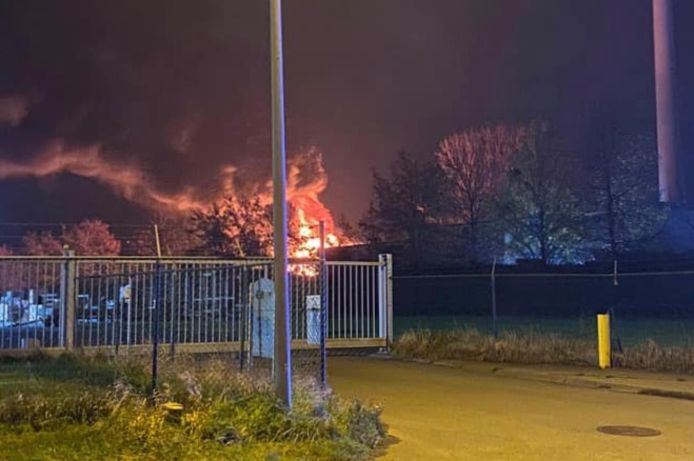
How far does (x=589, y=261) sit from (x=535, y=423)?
33.4 m

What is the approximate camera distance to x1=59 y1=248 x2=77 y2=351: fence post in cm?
1753

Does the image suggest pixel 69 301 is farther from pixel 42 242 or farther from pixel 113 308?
pixel 42 242

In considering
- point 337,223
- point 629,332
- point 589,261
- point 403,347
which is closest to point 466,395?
point 403,347

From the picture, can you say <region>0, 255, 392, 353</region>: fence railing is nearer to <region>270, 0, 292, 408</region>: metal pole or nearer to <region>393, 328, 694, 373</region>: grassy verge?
<region>393, 328, 694, 373</region>: grassy verge

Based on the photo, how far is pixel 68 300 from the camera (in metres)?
17.6

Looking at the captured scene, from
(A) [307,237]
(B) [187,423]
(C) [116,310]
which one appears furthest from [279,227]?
(A) [307,237]

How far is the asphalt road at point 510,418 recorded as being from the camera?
856 cm

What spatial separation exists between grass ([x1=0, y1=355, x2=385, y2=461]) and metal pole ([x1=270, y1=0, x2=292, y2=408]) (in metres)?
0.34

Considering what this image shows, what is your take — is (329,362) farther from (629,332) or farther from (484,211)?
(484,211)

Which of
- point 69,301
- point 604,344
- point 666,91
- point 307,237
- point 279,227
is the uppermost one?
point 666,91

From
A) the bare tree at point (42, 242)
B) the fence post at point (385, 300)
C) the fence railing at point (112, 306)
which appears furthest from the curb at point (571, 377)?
the bare tree at point (42, 242)

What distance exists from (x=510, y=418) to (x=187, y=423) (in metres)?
4.60

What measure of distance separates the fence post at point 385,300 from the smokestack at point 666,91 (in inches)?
1441

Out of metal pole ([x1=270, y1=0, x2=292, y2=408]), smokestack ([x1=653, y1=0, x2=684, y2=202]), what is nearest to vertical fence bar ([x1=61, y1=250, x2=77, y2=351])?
metal pole ([x1=270, y1=0, x2=292, y2=408])
